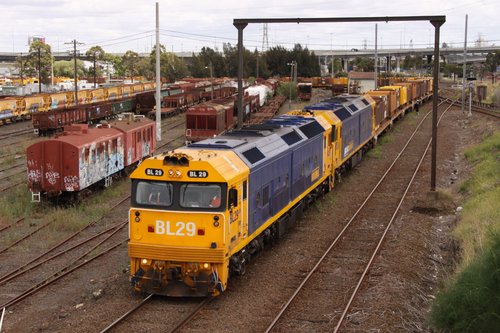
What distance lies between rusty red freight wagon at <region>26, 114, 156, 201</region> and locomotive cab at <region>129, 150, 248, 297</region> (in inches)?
475

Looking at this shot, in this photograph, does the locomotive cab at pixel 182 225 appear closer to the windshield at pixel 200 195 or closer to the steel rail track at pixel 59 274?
the windshield at pixel 200 195

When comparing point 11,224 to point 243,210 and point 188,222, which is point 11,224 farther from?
point 188,222

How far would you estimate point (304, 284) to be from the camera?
16.2 metres

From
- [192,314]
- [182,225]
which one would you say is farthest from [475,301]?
[182,225]

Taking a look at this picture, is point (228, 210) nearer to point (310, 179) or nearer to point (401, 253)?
point (401, 253)

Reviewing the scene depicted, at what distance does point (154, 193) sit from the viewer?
14.9 meters

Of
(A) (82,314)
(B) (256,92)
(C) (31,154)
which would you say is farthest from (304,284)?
(B) (256,92)

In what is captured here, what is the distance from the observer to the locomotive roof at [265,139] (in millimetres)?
17219

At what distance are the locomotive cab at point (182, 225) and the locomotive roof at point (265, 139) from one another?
2108 millimetres

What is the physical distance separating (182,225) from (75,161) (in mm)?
12720

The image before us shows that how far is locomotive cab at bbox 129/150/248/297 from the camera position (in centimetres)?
1458

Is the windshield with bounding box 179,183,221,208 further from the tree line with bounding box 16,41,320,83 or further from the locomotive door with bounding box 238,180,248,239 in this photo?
the tree line with bounding box 16,41,320,83

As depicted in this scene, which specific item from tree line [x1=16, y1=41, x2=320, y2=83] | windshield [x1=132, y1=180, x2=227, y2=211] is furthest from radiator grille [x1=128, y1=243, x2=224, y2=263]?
tree line [x1=16, y1=41, x2=320, y2=83]

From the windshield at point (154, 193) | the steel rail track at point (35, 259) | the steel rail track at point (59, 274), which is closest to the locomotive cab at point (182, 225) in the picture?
the windshield at point (154, 193)
